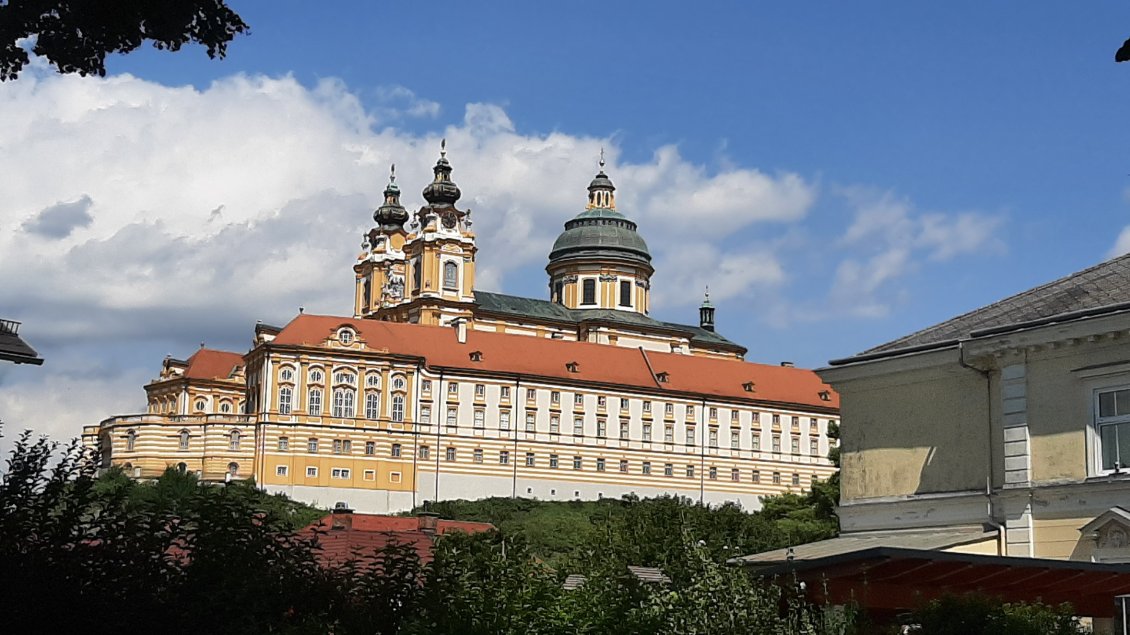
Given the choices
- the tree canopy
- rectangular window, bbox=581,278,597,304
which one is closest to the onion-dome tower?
rectangular window, bbox=581,278,597,304

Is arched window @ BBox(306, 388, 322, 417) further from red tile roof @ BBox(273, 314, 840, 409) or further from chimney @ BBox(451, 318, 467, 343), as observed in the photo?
chimney @ BBox(451, 318, 467, 343)

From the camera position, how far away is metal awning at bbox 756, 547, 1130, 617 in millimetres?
15414

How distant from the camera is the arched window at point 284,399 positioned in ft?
328

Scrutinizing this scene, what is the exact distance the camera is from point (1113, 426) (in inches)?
840

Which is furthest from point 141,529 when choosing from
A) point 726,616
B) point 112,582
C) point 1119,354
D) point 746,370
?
point 746,370

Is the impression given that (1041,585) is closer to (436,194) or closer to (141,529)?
(141,529)

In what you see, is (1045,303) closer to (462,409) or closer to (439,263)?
(462,409)

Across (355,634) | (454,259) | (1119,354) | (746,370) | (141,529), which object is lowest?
(355,634)

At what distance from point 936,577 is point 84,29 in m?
9.99

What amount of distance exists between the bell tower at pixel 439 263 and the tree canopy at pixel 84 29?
104759 mm

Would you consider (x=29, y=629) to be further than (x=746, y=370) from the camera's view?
No

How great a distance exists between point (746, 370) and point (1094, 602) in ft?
318

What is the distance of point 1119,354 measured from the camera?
2122 cm

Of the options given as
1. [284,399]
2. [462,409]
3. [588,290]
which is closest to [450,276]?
[588,290]
